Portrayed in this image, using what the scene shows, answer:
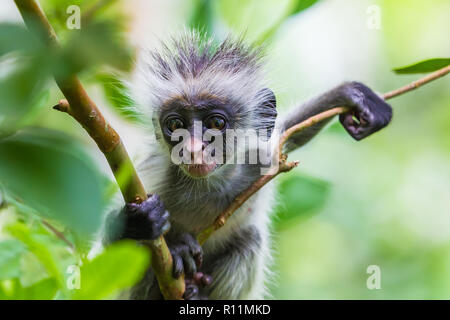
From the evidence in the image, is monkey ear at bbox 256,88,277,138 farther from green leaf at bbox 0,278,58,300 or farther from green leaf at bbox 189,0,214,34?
green leaf at bbox 0,278,58,300

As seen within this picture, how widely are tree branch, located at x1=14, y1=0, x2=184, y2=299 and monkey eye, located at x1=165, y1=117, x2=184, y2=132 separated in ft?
2.99

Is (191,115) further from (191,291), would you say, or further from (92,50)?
(92,50)

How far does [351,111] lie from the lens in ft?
10.7

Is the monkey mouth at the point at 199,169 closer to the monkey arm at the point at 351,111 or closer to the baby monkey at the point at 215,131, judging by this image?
the baby monkey at the point at 215,131

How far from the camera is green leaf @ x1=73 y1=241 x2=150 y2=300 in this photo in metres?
0.83

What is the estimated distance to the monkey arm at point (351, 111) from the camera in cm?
319

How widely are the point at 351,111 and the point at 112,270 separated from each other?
260cm

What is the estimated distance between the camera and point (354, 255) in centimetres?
571

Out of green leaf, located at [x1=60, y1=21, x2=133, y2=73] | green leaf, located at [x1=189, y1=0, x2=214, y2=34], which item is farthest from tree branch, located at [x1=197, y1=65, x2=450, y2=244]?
green leaf, located at [x1=60, y1=21, x2=133, y2=73]

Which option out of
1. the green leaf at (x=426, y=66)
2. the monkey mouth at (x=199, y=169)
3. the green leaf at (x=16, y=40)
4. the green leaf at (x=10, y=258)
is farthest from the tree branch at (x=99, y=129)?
the green leaf at (x=426, y=66)

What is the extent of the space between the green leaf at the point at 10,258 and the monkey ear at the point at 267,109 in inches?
70.4
